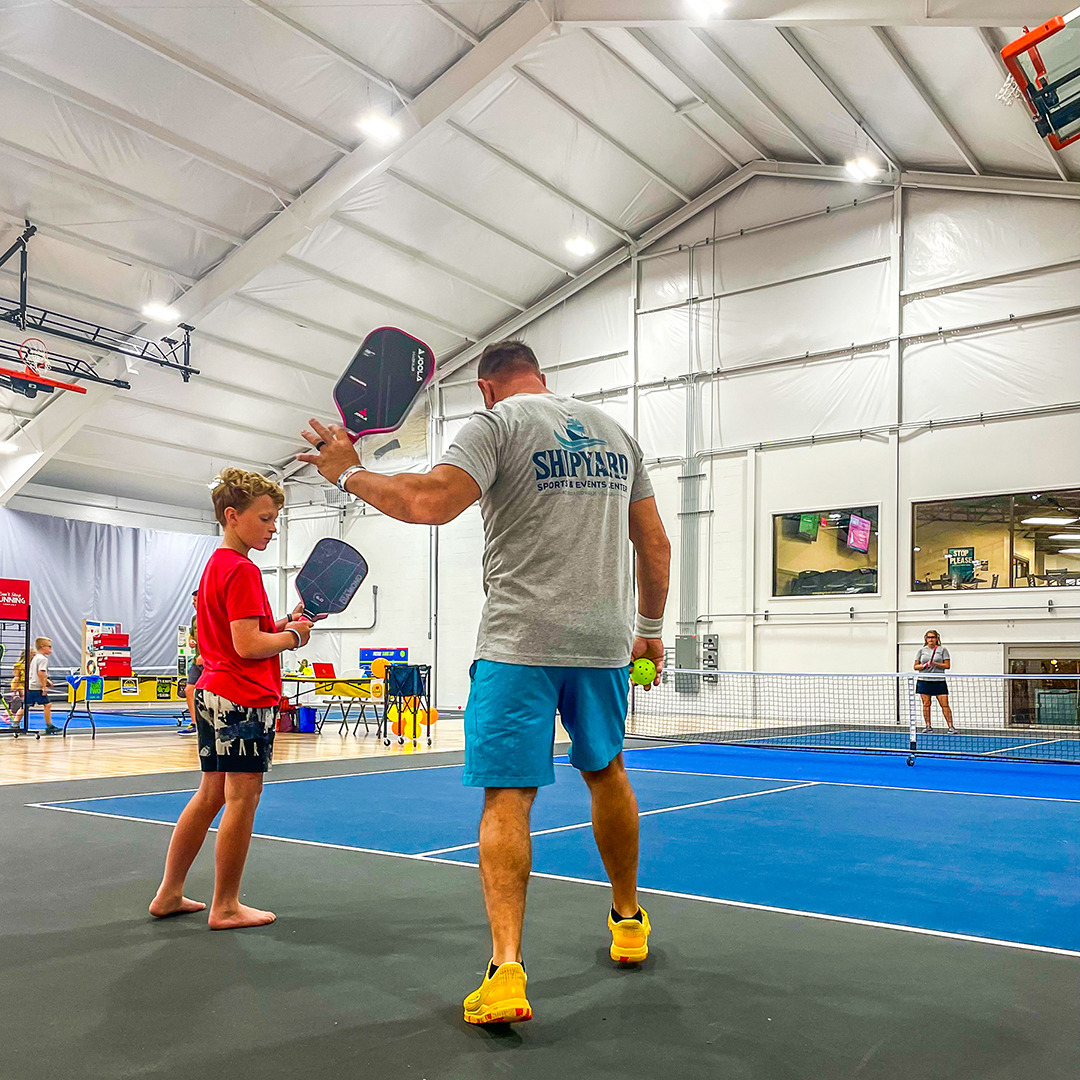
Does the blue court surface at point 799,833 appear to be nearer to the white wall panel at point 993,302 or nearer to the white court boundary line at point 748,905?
the white court boundary line at point 748,905

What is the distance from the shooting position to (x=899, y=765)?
1012cm

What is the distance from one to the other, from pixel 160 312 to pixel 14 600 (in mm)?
5703

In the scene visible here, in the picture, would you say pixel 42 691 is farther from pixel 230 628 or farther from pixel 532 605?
pixel 532 605

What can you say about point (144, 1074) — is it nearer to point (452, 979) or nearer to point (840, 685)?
point (452, 979)

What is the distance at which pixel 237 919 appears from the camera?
3416 millimetres

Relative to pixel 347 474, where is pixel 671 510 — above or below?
above

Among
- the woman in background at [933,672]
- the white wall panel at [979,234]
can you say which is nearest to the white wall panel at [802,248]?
the white wall panel at [979,234]

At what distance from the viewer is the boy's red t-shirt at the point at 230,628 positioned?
3480mm

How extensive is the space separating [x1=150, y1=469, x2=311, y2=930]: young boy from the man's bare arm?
824 millimetres

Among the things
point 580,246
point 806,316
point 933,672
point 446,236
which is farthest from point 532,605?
point 580,246

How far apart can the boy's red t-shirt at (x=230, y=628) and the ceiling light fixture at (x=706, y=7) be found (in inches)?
375

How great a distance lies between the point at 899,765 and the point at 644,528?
787 cm

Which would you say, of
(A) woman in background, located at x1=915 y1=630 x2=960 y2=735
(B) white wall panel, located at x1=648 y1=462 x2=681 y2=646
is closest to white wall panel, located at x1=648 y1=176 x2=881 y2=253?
(B) white wall panel, located at x1=648 y1=462 x2=681 y2=646

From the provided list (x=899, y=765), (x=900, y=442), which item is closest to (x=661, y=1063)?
(x=899, y=765)
